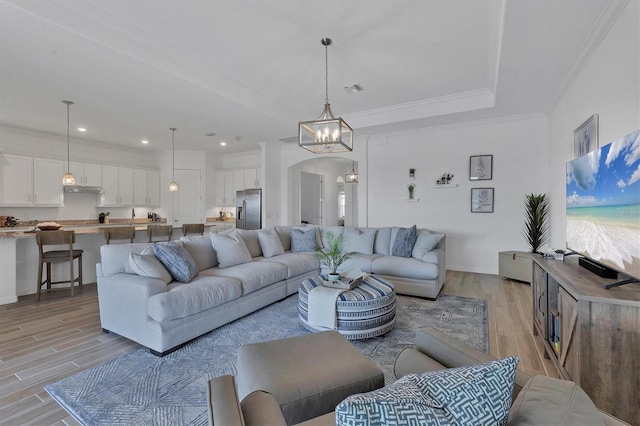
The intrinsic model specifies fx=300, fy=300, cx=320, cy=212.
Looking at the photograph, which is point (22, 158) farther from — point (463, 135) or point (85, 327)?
point (463, 135)

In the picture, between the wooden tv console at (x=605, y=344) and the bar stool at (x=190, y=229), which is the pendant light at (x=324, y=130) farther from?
the bar stool at (x=190, y=229)

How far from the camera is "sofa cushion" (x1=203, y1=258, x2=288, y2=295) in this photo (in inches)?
129

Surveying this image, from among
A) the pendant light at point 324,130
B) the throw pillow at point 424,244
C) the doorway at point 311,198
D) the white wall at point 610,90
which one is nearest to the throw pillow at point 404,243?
the throw pillow at point 424,244

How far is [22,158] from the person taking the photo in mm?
5836

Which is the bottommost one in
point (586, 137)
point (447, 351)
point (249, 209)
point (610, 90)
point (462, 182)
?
point (447, 351)

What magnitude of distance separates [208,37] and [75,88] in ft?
6.90

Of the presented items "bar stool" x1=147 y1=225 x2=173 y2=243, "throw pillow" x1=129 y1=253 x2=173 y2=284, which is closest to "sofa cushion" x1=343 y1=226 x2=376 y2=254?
"throw pillow" x1=129 y1=253 x2=173 y2=284

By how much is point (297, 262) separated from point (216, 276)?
4.25 feet

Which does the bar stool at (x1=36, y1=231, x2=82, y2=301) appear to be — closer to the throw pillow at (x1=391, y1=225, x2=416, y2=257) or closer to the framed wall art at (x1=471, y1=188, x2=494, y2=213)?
the throw pillow at (x1=391, y1=225, x2=416, y2=257)

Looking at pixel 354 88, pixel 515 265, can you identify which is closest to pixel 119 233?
pixel 354 88

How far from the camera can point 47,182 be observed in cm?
617

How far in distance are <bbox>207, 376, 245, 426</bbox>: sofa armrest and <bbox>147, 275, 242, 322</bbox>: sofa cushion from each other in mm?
1872

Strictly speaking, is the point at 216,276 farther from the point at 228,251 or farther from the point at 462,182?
the point at 462,182

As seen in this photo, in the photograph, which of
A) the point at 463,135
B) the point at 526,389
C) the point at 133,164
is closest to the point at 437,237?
the point at 463,135
